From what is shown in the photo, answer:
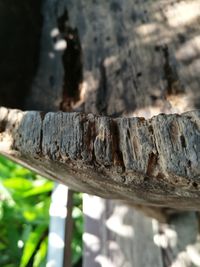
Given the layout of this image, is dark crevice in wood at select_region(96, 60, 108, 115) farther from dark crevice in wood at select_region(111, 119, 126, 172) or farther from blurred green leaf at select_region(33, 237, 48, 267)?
blurred green leaf at select_region(33, 237, 48, 267)

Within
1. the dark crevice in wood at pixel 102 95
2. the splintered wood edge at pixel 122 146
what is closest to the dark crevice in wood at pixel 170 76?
the dark crevice in wood at pixel 102 95

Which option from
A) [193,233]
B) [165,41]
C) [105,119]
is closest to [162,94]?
[165,41]

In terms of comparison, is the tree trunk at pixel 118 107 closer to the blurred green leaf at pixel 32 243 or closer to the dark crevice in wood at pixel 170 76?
the dark crevice in wood at pixel 170 76

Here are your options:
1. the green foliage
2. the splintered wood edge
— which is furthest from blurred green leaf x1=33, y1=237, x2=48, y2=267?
the splintered wood edge

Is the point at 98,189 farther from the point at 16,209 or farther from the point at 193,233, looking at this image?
the point at 16,209

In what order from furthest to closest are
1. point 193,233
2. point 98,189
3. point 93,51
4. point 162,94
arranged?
point 193,233
point 93,51
point 162,94
point 98,189

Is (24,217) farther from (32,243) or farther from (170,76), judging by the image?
(170,76)
